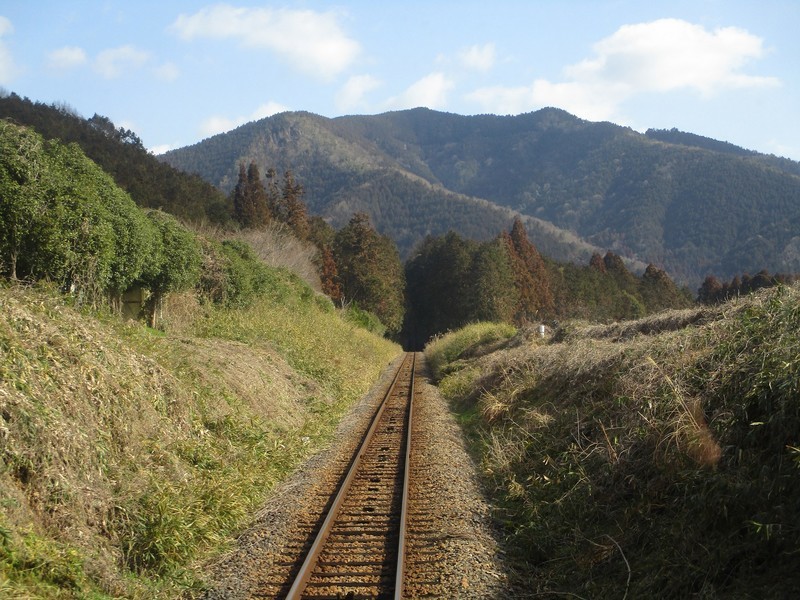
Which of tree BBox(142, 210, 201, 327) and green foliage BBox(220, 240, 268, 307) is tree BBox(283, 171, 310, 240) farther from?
tree BBox(142, 210, 201, 327)

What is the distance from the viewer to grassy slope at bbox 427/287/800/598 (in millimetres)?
4875

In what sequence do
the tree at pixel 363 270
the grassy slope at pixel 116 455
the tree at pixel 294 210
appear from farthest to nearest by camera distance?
the tree at pixel 294 210 < the tree at pixel 363 270 < the grassy slope at pixel 116 455

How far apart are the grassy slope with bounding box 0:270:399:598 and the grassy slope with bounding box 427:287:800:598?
340 centimetres

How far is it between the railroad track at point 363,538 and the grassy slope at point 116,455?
106 centimetres

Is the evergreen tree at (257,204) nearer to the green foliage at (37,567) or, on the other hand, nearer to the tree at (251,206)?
the tree at (251,206)

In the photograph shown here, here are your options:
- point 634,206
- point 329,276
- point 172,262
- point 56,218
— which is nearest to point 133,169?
point 329,276

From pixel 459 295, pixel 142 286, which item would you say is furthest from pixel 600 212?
pixel 142 286

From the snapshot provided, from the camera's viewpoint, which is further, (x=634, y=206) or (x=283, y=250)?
(x=634, y=206)

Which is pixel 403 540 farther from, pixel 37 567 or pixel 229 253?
pixel 229 253

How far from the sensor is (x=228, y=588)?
5715mm

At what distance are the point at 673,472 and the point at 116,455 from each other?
566cm

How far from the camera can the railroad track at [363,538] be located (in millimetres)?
5664

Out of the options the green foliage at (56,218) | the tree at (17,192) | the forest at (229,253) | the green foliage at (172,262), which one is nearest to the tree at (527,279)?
the forest at (229,253)

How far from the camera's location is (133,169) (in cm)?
5241
